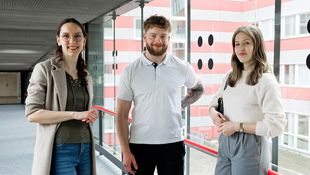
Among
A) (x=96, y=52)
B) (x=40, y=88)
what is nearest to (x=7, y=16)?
(x=96, y=52)

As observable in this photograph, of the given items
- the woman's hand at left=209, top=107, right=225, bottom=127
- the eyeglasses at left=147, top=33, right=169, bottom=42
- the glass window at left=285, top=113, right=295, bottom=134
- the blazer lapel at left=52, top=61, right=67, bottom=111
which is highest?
the eyeglasses at left=147, top=33, right=169, bottom=42

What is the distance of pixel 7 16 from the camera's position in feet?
17.7

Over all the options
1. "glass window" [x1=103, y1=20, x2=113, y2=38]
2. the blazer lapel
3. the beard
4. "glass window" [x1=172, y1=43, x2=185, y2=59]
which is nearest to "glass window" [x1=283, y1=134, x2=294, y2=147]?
the beard

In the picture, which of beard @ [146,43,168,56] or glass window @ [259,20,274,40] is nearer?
beard @ [146,43,168,56]

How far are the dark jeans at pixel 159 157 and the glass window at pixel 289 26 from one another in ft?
3.24

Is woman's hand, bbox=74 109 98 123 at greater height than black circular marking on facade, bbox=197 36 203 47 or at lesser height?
lesser

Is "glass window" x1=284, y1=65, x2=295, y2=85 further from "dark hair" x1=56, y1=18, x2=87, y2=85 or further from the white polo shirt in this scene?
"dark hair" x1=56, y1=18, x2=87, y2=85

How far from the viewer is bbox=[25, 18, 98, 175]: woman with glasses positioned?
171cm

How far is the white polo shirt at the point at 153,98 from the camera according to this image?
1.91m

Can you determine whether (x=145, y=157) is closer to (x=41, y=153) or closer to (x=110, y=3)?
(x=41, y=153)

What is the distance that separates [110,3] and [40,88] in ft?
10.3

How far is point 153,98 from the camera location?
1907 mm

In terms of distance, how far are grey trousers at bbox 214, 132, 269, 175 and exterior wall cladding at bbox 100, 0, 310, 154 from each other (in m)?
0.46

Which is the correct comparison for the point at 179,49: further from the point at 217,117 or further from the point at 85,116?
the point at 85,116
